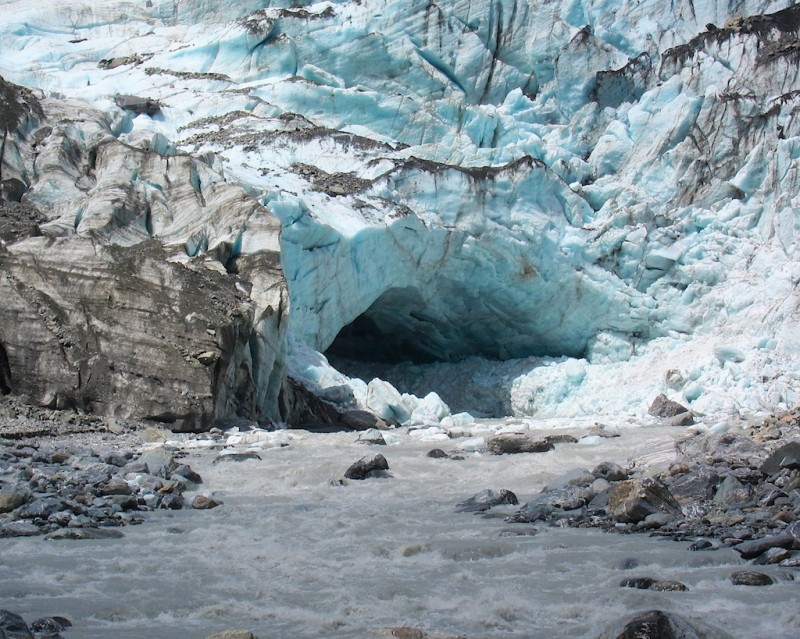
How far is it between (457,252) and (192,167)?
6166 millimetres

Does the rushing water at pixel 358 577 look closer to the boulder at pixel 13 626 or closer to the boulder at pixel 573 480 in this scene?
the boulder at pixel 13 626

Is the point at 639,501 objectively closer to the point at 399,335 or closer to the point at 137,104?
the point at 399,335

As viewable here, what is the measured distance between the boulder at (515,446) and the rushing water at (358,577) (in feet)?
10.1

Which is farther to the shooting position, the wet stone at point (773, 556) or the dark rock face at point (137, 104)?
the dark rock face at point (137, 104)

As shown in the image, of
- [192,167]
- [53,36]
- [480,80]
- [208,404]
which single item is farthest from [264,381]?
[53,36]

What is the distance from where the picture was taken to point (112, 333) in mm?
10820

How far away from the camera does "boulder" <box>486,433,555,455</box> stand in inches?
380

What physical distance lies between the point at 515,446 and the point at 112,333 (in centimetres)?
523

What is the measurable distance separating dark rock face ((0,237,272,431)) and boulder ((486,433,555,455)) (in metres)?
3.71

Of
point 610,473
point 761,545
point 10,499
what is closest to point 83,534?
point 10,499

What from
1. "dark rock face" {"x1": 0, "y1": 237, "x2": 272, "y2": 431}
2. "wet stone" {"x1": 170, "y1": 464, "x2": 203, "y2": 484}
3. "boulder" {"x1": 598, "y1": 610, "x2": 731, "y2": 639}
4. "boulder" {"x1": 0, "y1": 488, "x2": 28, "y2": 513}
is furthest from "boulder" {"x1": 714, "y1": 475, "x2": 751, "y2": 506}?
"dark rock face" {"x1": 0, "y1": 237, "x2": 272, "y2": 431}

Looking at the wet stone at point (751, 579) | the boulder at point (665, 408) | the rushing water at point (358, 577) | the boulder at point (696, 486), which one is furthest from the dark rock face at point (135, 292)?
the wet stone at point (751, 579)

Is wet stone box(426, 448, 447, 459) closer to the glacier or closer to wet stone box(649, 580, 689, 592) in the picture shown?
the glacier

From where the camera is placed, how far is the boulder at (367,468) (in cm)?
774
